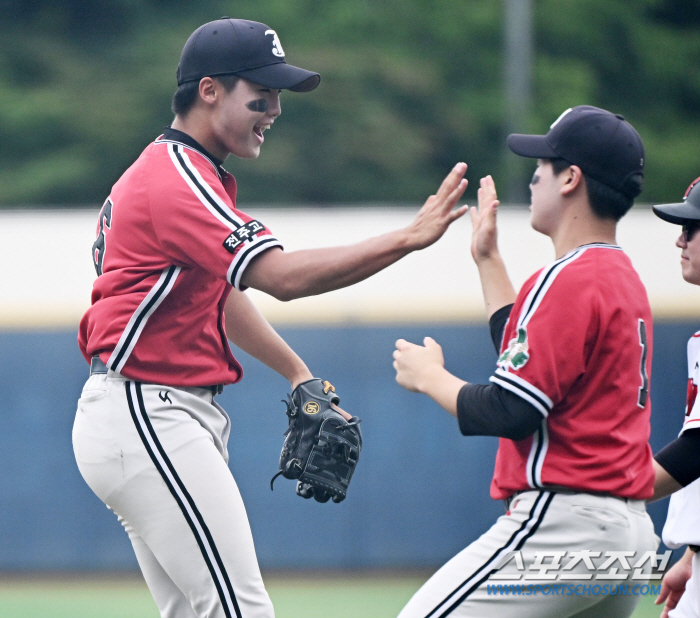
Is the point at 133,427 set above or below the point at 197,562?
above

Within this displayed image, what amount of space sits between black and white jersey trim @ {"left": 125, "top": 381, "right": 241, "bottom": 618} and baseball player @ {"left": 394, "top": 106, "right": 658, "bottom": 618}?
48cm

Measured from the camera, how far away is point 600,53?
40.7 feet

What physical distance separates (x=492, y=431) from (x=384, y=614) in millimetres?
3406

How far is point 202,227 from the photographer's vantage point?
96.8 inches

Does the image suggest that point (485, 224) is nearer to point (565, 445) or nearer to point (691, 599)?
point (565, 445)

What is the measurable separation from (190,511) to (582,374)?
1028 mm

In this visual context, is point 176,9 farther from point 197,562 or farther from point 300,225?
point 197,562

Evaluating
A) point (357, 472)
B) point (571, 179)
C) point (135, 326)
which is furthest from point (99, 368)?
point (357, 472)

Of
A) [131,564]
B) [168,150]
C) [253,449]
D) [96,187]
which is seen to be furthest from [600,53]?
[168,150]

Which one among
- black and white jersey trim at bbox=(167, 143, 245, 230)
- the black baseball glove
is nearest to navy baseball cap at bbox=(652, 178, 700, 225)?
the black baseball glove

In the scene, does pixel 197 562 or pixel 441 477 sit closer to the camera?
pixel 197 562

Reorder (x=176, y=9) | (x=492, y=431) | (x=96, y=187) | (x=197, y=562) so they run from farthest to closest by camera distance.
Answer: (x=176, y=9) < (x=96, y=187) < (x=197, y=562) < (x=492, y=431)

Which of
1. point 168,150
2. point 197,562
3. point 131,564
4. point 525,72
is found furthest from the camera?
point 525,72

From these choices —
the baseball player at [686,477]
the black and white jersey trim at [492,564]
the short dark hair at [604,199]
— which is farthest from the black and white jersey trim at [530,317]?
the baseball player at [686,477]
